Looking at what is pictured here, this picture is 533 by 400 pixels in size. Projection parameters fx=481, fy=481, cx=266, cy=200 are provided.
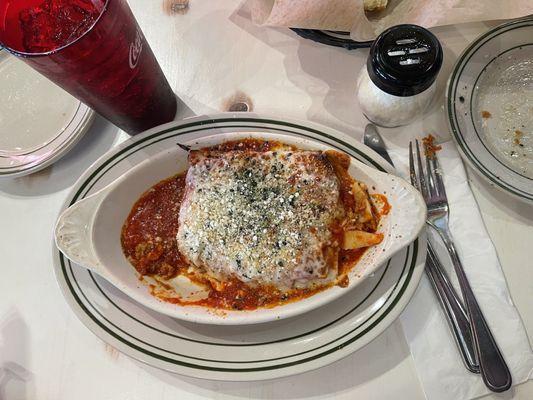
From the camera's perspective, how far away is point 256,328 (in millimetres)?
1161

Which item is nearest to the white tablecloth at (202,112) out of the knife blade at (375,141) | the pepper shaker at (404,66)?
the knife blade at (375,141)

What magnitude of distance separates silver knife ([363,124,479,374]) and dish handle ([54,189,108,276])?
0.79m

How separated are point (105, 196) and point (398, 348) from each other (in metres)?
0.79

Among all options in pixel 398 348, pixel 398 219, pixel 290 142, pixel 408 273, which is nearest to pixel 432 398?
pixel 398 348

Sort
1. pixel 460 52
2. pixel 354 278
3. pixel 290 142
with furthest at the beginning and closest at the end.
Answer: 1. pixel 460 52
2. pixel 290 142
3. pixel 354 278

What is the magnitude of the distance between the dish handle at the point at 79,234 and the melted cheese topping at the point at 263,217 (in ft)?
0.67

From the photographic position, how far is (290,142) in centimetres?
119

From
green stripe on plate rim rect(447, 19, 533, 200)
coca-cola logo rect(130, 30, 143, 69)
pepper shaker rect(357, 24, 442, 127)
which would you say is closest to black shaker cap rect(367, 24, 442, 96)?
pepper shaker rect(357, 24, 442, 127)

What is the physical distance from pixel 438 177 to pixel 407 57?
13.2 inches

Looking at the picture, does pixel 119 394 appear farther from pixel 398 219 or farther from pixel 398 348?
pixel 398 219

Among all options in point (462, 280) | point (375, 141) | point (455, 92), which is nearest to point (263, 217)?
point (375, 141)

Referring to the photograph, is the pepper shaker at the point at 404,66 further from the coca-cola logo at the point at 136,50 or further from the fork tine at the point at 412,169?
the coca-cola logo at the point at 136,50

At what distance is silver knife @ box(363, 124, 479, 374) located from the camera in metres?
1.12

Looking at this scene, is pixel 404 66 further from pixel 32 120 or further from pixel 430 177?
pixel 32 120
